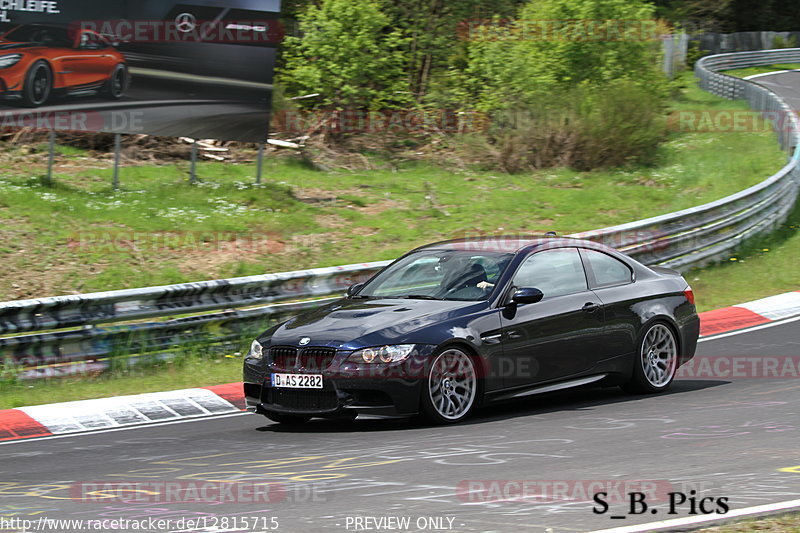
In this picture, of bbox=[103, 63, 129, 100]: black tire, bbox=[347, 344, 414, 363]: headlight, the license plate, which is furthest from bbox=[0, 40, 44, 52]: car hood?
bbox=[347, 344, 414, 363]: headlight

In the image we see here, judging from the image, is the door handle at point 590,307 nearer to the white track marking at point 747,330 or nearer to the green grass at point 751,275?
the white track marking at point 747,330

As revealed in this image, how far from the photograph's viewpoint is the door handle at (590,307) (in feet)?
30.2

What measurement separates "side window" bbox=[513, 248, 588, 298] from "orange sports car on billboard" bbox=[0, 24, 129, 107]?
35.9 ft

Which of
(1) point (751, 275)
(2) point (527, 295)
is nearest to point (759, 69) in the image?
(1) point (751, 275)

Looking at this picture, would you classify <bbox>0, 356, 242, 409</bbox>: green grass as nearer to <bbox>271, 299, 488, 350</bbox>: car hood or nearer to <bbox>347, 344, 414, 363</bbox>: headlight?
<bbox>271, 299, 488, 350</bbox>: car hood

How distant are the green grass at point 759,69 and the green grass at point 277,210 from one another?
28479 millimetres

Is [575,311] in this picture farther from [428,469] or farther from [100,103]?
[100,103]

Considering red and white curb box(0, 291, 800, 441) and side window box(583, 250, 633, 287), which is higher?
side window box(583, 250, 633, 287)

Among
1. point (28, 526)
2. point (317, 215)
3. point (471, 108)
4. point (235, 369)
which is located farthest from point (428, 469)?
point (471, 108)

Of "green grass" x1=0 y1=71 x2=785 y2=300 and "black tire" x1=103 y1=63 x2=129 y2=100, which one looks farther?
"black tire" x1=103 y1=63 x2=129 y2=100

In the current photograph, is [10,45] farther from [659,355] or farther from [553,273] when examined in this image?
[659,355]

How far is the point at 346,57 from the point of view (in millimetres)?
25766

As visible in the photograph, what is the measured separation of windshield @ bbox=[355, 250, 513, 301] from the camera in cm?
884

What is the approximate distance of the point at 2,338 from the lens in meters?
10.2
